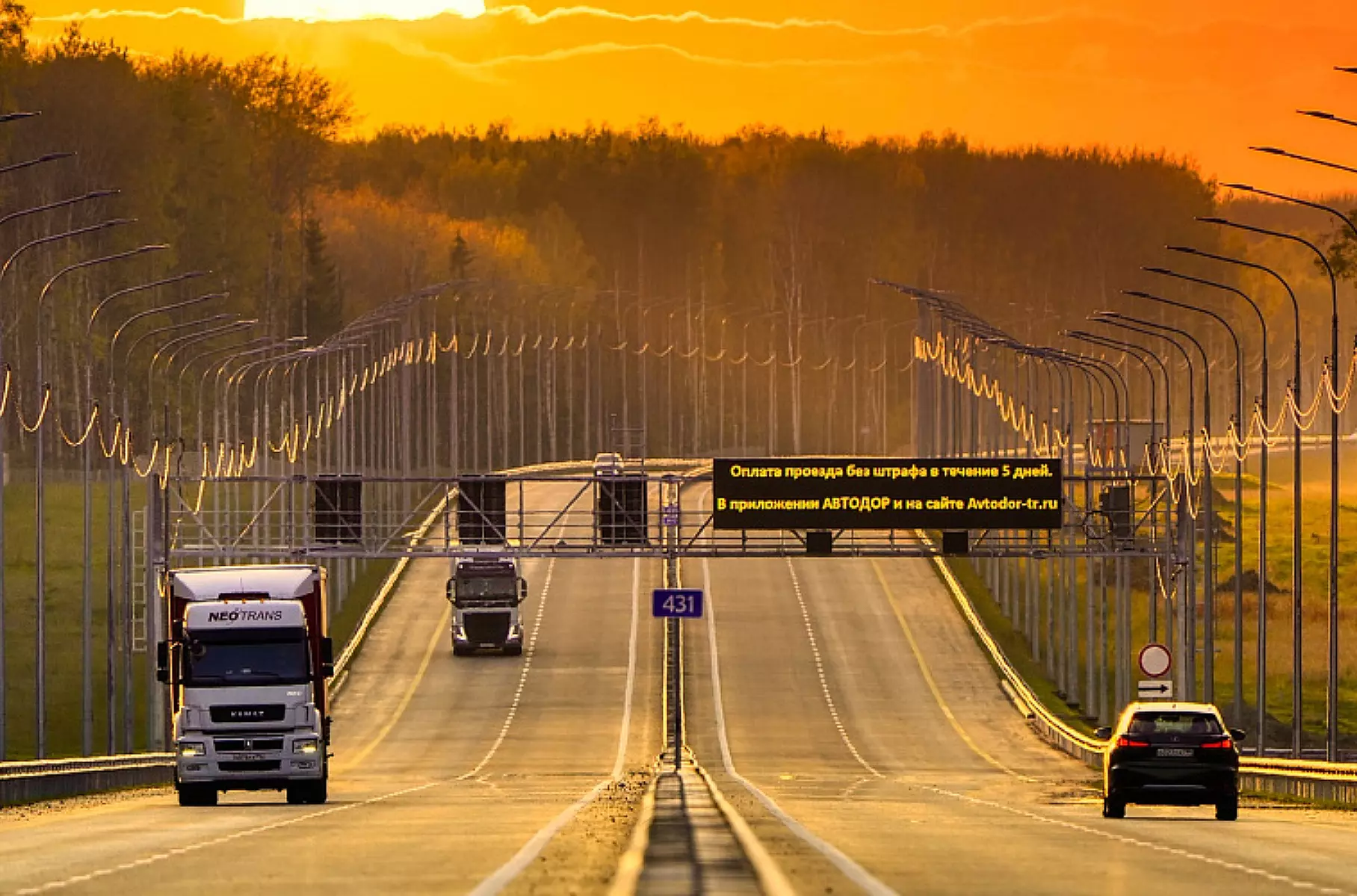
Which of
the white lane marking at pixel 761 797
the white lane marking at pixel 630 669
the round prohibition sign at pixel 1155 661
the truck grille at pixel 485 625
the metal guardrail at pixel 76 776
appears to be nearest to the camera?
the white lane marking at pixel 761 797

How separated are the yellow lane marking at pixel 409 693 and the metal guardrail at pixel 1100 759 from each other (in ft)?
65.3

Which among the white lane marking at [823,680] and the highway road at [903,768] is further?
the white lane marking at [823,680]

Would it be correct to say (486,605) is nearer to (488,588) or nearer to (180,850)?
(488,588)

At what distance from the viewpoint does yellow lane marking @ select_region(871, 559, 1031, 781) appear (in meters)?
81.6

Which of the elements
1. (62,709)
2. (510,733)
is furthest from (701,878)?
(62,709)

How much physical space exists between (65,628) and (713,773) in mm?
48743

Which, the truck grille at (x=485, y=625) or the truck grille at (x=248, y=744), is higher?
the truck grille at (x=248, y=744)

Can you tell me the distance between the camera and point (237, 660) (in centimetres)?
4575

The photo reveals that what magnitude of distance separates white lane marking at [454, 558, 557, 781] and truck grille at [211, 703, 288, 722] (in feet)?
78.4

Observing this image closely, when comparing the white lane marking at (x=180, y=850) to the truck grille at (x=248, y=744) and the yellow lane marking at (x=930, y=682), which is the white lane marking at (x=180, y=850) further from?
the yellow lane marking at (x=930, y=682)

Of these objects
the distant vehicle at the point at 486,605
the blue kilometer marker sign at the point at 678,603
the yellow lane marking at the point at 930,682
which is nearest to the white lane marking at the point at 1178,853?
the blue kilometer marker sign at the point at 678,603

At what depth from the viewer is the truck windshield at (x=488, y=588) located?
10381 cm

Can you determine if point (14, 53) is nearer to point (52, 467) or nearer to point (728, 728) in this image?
point (52, 467)

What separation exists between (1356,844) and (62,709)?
6815 cm
